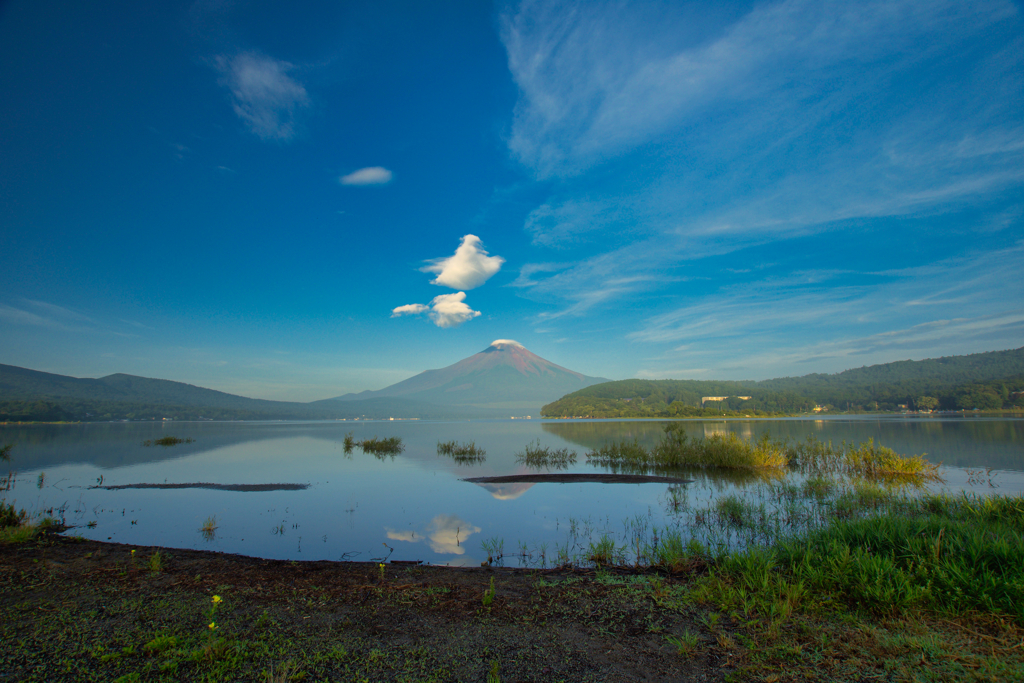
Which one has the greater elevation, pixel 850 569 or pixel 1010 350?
pixel 1010 350

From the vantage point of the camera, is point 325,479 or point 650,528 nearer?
point 650,528

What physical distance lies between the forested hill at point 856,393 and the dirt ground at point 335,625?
107 metres

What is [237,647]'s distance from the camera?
4.42 m

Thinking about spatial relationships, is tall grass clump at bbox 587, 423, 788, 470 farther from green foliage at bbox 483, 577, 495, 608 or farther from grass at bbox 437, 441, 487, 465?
green foliage at bbox 483, 577, 495, 608

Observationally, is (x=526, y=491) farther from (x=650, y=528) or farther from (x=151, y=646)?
(x=151, y=646)

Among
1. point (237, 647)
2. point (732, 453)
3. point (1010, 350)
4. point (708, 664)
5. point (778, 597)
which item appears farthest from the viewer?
point (1010, 350)

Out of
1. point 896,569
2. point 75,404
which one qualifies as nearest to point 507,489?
point 896,569

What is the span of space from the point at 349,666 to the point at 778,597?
4.77 meters

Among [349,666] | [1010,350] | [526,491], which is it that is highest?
[1010,350]

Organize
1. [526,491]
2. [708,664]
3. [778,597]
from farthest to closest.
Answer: [526,491]
[778,597]
[708,664]

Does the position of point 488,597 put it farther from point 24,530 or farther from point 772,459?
point 772,459

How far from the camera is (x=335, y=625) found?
508 cm

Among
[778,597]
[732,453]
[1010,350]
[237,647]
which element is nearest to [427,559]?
[237,647]

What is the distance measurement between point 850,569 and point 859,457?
19.4 metres
